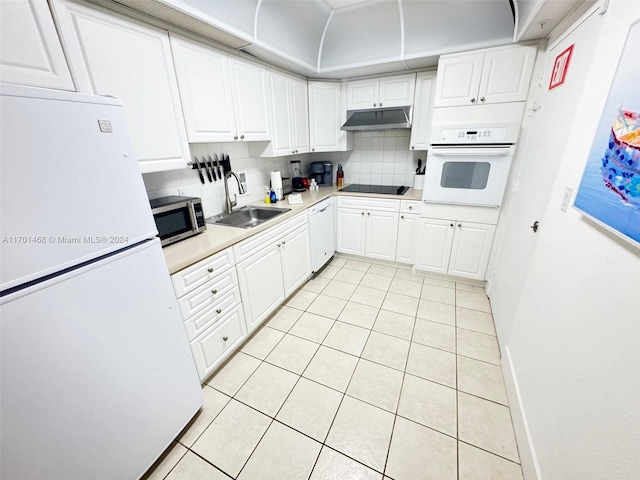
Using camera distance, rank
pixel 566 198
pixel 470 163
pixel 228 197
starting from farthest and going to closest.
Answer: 1. pixel 470 163
2. pixel 228 197
3. pixel 566 198

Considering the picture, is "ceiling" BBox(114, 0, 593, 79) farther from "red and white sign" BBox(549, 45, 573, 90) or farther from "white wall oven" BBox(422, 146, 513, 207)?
"white wall oven" BBox(422, 146, 513, 207)

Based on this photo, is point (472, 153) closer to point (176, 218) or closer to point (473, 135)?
point (473, 135)

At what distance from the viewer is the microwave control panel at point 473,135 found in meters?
2.12

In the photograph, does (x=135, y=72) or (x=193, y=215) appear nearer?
(x=135, y=72)

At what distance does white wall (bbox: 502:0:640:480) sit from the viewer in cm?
70

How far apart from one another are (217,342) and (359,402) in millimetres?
972

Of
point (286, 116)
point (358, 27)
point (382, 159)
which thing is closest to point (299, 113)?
point (286, 116)

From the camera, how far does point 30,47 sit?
0.96 metres

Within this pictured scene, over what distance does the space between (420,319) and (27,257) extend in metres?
2.37

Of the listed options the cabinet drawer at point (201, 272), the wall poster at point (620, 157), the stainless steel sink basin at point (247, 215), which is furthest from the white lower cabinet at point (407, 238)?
the cabinet drawer at point (201, 272)

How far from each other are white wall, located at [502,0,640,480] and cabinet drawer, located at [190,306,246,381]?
5.63 ft

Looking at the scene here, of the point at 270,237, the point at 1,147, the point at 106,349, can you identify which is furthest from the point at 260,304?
the point at 1,147

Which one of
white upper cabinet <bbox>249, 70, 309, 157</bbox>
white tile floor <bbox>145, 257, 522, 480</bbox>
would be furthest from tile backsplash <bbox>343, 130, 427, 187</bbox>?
white tile floor <bbox>145, 257, 522, 480</bbox>

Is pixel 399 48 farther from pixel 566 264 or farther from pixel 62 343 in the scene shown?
pixel 62 343
